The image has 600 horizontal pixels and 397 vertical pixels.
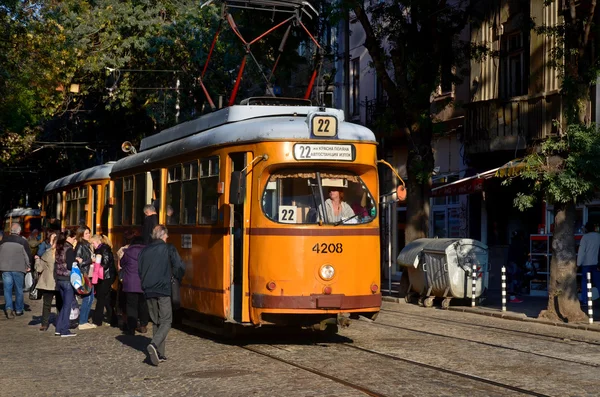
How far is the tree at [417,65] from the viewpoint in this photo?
26609 mm

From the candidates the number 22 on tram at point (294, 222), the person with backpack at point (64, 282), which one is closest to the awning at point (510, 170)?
the number 22 on tram at point (294, 222)

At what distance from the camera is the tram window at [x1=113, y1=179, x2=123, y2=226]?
848 inches

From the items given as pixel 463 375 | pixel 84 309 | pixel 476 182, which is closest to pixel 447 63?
pixel 476 182

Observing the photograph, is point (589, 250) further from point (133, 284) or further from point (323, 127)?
point (133, 284)

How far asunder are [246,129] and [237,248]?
1.65m

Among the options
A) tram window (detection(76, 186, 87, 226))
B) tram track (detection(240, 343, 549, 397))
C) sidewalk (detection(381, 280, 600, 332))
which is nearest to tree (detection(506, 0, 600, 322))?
sidewalk (detection(381, 280, 600, 332))

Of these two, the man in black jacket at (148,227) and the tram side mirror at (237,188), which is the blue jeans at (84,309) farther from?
the tram side mirror at (237,188)

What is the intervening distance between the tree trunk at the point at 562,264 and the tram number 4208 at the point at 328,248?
7.25 meters

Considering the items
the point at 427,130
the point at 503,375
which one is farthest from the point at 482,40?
the point at 503,375

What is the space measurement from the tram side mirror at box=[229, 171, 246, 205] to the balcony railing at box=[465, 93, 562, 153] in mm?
13737

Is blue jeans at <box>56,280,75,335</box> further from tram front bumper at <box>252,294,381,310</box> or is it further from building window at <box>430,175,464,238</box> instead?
building window at <box>430,175,464,238</box>

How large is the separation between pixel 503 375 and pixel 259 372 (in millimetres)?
2712

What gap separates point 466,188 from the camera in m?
27.8

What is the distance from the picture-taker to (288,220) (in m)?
14.9
